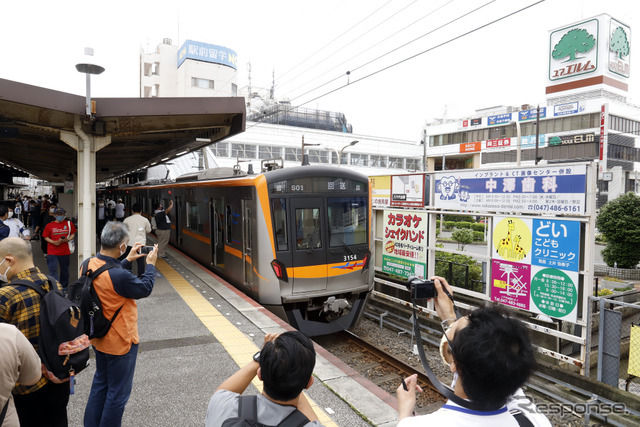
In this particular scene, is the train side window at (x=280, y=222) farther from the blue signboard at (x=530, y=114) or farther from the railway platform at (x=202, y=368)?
the blue signboard at (x=530, y=114)

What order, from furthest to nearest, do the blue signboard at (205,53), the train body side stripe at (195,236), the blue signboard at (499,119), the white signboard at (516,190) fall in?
the blue signboard at (205,53)
the blue signboard at (499,119)
the train body side stripe at (195,236)
the white signboard at (516,190)

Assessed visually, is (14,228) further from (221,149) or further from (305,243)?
(221,149)

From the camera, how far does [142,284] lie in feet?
10.2

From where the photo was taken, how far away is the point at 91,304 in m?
3.04

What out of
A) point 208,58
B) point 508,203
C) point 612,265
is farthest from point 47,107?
→ point 208,58

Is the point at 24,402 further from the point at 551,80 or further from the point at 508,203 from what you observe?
the point at 551,80

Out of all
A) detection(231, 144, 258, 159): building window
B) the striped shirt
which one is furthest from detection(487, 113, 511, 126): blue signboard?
the striped shirt

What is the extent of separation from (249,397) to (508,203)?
6.12 meters

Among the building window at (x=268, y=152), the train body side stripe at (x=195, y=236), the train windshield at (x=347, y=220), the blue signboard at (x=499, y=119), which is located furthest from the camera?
the blue signboard at (x=499, y=119)

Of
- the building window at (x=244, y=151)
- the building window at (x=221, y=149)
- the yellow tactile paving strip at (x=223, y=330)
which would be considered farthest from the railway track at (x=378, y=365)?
the building window at (x=244, y=151)

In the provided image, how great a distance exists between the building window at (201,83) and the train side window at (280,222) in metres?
45.9

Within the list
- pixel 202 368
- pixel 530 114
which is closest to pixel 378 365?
pixel 202 368

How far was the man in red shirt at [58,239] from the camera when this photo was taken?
7.43 metres

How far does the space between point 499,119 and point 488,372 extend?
1894 inches
